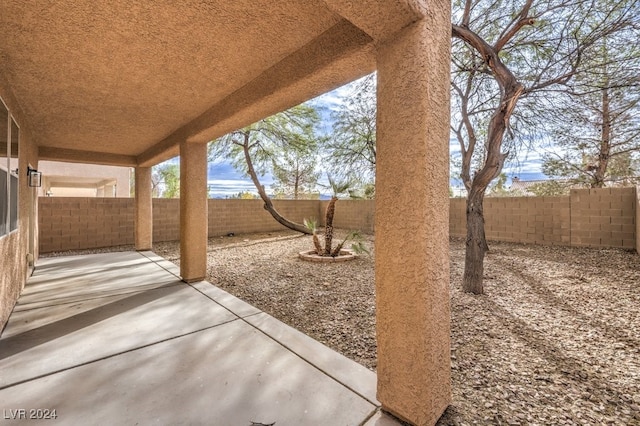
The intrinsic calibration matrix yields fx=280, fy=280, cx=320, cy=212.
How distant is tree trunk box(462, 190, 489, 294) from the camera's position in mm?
3539

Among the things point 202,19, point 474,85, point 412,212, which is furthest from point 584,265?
point 202,19

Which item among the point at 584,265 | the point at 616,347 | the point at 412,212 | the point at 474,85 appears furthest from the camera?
the point at 474,85

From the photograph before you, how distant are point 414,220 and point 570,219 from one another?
23.7 ft

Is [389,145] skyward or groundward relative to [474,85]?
groundward

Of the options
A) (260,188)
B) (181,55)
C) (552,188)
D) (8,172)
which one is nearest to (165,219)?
(260,188)

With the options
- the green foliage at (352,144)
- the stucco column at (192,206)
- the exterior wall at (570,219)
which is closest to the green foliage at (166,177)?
the green foliage at (352,144)

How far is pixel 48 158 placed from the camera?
217 inches

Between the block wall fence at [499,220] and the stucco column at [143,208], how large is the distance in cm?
156

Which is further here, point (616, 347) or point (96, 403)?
point (616, 347)

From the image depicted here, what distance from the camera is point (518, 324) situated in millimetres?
2674

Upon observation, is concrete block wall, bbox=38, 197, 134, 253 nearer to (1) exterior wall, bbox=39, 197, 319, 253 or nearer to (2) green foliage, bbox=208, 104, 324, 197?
(1) exterior wall, bbox=39, 197, 319, 253

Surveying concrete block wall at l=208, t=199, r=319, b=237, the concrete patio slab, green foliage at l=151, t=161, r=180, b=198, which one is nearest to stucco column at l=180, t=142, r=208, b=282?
the concrete patio slab

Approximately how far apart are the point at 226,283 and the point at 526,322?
11.9 feet

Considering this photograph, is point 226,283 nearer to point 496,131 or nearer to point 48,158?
point 496,131
